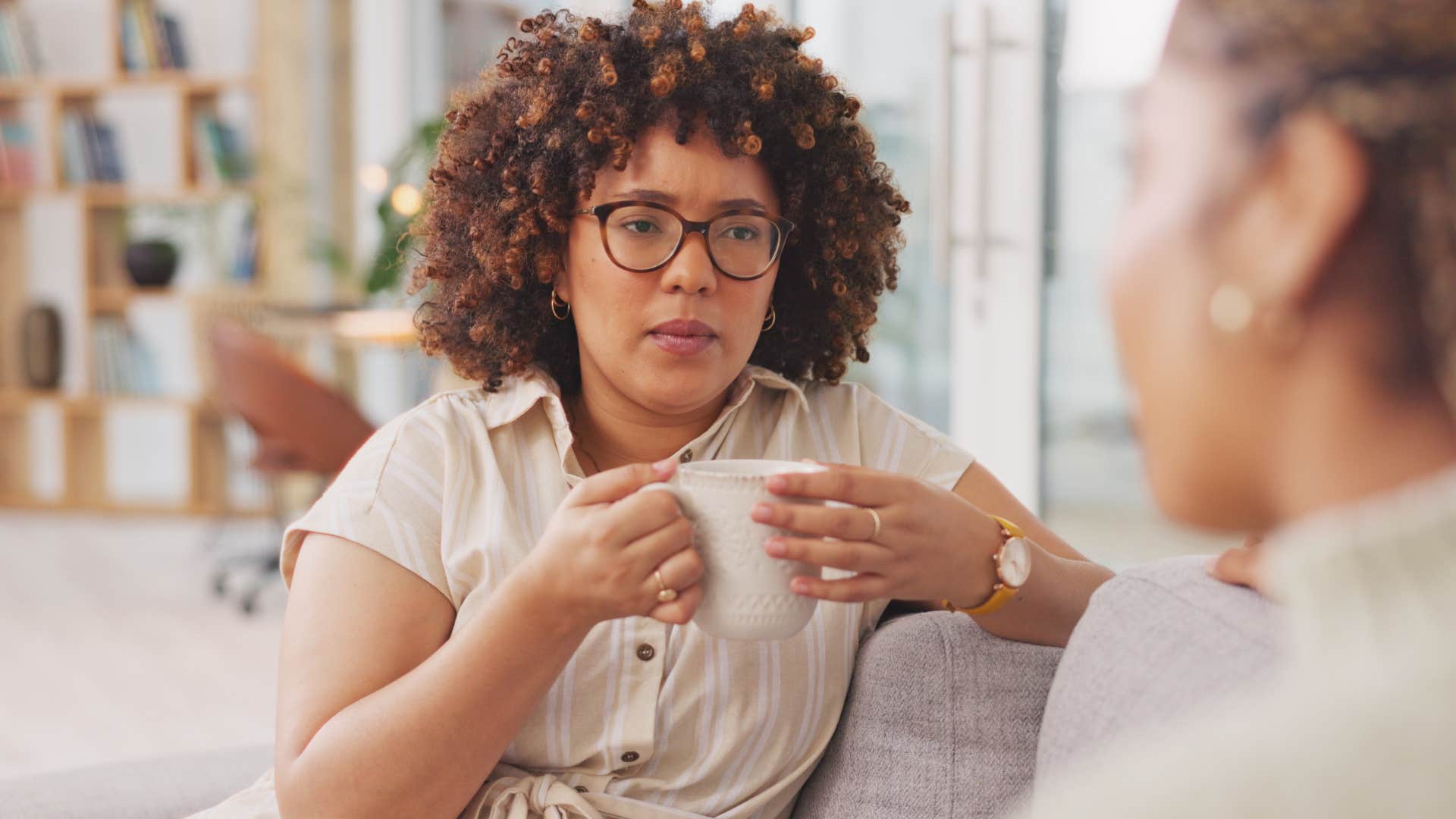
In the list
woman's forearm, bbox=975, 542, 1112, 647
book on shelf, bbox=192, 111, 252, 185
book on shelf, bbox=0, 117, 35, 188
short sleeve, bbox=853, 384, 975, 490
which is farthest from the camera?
book on shelf, bbox=0, 117, 35, 188

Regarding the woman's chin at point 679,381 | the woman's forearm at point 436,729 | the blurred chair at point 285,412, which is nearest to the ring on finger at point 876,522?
the woman's forearm at point 436,729

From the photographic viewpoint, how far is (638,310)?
4.05ft

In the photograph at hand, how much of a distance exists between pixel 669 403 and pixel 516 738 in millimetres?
318

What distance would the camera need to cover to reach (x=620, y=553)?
0.88 meters

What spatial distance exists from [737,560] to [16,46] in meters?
6.51

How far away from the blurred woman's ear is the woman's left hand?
40 centimetres

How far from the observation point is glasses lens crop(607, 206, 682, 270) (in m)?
1.23

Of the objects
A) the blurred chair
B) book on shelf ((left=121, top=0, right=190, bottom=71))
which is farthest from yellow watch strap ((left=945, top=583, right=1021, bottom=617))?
book on shelf ((left=121, top=0, right=190, bottom=71))

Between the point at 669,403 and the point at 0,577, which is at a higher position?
the point at 669,403

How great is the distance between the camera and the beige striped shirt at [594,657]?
1.16m

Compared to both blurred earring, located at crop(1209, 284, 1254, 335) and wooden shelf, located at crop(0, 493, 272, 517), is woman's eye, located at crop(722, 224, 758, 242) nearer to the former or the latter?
blurred earring, located at crop(1209, 284, 1254, 335)

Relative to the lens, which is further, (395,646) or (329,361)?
(329,361)

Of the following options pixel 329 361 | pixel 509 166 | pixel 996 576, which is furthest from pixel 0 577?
pixel 996 576

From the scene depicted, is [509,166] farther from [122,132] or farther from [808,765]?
[122,132]
